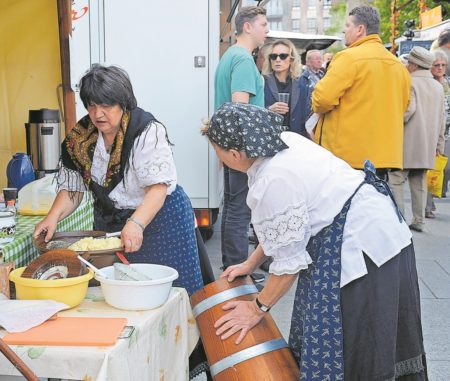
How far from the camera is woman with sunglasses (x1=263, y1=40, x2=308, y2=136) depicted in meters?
4.91

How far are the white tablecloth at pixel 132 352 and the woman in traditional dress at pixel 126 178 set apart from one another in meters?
0.31

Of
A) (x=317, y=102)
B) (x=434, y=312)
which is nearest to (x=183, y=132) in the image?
(x=317, y=102)

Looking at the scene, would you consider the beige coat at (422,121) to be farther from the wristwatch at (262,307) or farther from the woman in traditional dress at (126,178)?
the wristwatch at (262,307)

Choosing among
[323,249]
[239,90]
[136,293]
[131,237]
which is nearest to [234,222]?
[239,90]

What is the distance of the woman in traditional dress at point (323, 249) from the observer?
1847mm

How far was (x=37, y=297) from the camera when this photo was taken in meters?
1.77

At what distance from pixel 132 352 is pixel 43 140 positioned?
2614mm

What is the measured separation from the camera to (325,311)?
1901 millimetres

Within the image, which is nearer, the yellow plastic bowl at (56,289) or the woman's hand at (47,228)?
the yellow plastic bowl at (56,289)

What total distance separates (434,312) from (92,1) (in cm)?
339

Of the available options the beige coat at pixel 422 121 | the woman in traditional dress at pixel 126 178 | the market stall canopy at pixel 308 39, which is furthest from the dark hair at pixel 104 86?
the market stall canopy at pixel 308 39

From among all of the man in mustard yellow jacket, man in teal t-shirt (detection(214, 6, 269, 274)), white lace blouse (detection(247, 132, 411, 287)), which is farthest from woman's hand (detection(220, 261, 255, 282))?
the man in mustard yellow jacket

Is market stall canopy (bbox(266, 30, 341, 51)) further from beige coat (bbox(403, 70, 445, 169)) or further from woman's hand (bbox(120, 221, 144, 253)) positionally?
woman's hand (bbox(120, 221, 144, 253))

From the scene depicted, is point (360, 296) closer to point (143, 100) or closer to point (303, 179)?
point (303, 179)
